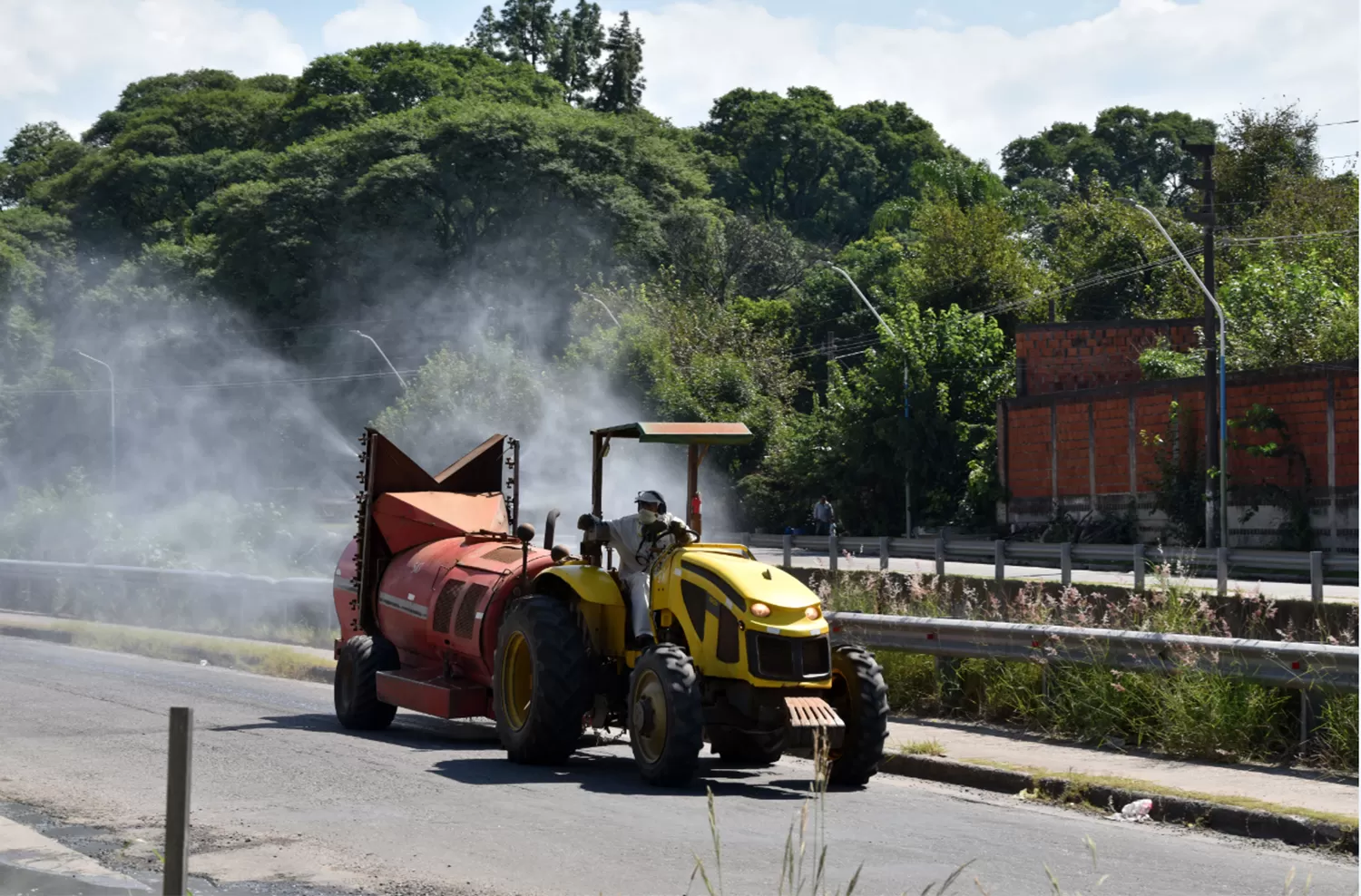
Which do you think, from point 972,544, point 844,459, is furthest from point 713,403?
point 972,544

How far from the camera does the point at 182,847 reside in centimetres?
507

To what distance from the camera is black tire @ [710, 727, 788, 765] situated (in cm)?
1101

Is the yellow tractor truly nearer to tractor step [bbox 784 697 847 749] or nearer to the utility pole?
tractor step [bbox 784 697 847 749]

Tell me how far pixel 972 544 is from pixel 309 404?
50.7m

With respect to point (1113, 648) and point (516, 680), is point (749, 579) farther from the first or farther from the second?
point (1113, 648)

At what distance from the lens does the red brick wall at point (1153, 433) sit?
38.0 metres

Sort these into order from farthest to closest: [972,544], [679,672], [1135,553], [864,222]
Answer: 1. [864,222]
2. [972,544]
3. [1135,553]
4. [679,672]

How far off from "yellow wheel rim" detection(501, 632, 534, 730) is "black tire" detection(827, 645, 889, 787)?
7.46ft

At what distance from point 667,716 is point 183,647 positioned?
534 inches

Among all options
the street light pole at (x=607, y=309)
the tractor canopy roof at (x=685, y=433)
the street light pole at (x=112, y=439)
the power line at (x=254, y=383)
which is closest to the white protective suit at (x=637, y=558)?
the tractor canopy roof at (x=685, y=433)

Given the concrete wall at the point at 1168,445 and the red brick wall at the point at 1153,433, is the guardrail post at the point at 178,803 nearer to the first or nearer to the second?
the concrete wall at the point at 1168,445

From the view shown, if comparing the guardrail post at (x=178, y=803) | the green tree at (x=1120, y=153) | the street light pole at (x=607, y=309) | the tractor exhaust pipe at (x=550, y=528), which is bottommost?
the guardrail post at (x=178, y=803)

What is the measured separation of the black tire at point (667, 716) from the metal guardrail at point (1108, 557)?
350 inches

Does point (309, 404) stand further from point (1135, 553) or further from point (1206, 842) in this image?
point (1206, 842)
